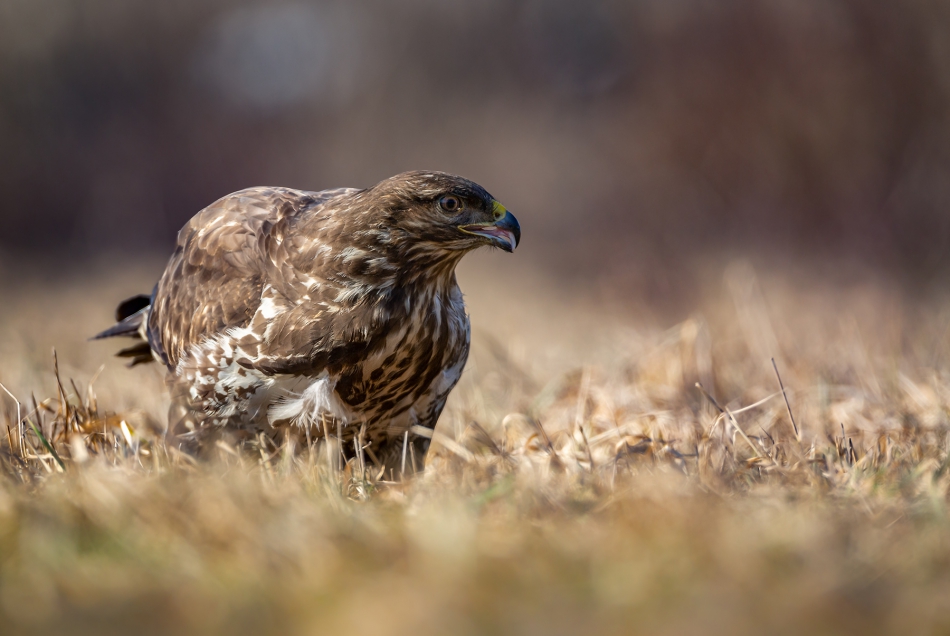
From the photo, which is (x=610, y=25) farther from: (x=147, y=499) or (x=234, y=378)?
(x=147, y=499)

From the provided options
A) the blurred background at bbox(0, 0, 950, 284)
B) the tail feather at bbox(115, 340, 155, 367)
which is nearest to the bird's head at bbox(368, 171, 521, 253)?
the tail feather at bbox(115, 340, 155, 367)

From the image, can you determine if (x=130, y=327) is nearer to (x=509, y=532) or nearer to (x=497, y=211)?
(x=497, y=211)

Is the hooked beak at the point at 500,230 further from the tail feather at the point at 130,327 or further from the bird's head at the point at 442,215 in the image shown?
the tail feather at the point at 130,327

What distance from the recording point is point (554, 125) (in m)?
11.6

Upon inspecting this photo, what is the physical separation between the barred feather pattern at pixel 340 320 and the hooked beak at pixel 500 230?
12mm

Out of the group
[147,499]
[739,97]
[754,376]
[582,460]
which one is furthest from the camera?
[739,97]

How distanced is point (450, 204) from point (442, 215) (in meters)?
0.05

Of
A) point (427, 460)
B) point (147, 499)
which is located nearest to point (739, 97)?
point (427, 460)

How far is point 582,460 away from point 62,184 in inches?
449

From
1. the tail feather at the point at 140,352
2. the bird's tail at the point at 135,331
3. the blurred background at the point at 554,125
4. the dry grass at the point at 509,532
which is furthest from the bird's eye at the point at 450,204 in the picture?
the blurred background at the point at 554,125

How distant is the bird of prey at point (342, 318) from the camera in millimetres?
2953

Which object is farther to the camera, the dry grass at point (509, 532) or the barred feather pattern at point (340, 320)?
the barred feather pattern at point (340, 320)

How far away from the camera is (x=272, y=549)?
188cm

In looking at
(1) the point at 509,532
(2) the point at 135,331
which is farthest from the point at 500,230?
(2) the point at 135,331
